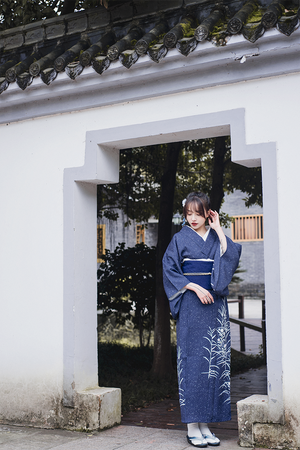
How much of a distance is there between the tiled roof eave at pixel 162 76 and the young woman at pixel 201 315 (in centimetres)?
96

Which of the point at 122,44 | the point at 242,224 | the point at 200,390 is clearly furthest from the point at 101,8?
the point at 242,224

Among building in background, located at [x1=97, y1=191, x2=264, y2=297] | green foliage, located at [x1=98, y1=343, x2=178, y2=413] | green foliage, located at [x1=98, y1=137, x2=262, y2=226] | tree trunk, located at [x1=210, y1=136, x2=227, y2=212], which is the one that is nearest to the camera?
green foliage, located at [x1=98, y1=343, x2=178, y2=413]

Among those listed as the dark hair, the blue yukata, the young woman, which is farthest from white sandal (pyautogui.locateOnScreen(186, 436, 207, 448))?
the dark hair

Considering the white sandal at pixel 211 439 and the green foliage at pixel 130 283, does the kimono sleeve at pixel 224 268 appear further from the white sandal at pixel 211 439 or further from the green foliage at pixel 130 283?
the green foliage at pixel 130 283

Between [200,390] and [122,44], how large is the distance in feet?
9.10

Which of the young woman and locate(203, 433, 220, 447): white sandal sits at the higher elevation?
the young woman

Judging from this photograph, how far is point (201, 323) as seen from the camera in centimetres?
385

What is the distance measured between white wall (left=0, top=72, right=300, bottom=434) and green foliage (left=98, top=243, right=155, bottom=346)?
3.67 metres

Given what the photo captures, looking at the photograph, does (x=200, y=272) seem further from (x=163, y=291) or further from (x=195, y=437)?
(x=163, y=291)

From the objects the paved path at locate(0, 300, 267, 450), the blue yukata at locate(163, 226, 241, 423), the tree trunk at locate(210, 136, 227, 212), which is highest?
the tree trunk at locate(210, 136, 227, 212)

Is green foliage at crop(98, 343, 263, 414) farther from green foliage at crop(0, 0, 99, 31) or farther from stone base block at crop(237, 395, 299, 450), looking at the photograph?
green foliage at crop(0, 0, 99, 31)

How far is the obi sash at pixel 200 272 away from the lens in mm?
3896

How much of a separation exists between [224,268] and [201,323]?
46 centimetres

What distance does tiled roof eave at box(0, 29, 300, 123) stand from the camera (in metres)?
3.62
